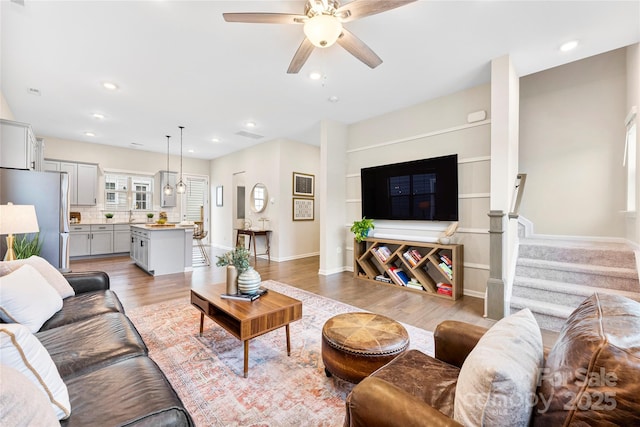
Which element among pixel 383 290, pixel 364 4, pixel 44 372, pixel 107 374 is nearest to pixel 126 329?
pixel 107 374

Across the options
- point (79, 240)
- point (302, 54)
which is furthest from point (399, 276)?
point (79, 240)

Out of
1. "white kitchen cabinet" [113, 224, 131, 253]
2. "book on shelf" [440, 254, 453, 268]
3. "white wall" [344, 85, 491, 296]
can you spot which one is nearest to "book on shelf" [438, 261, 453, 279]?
"book on shelf" [440, 254, 453, 268]

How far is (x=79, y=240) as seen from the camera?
613 centimetres

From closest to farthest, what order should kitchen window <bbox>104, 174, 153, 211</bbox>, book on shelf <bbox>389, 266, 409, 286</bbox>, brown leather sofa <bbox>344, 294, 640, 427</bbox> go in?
brown leather sofa <bbox>344, 294, 640, 427</bbox>
book on shelf <bbox>389, 266, 409, 286</bbox>
kitchen window <bbox>104, 174, 153, 211</bbox>

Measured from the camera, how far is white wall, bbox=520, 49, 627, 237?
3656mm

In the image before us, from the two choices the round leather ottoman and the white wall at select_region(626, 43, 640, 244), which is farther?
the white wall at select_region(626, 43, 640, 244)

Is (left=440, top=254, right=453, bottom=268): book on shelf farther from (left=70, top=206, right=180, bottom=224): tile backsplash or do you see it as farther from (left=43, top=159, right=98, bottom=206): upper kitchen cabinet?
(left=43, top=159, right=98, bottom=206): upper kitchen cabinet

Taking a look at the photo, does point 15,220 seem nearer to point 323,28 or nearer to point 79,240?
point 323,28

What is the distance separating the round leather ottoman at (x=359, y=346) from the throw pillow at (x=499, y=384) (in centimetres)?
71

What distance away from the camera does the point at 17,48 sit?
2820 millimetres

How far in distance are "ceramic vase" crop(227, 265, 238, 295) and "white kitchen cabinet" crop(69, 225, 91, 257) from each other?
6.14 meters

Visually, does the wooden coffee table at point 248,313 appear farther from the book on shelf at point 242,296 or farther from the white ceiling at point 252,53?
the white ceiling at point 252,53

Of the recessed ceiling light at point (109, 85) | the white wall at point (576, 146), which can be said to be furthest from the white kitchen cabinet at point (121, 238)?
the white wall at point (576, 146)

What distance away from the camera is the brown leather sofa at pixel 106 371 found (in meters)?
0.92
